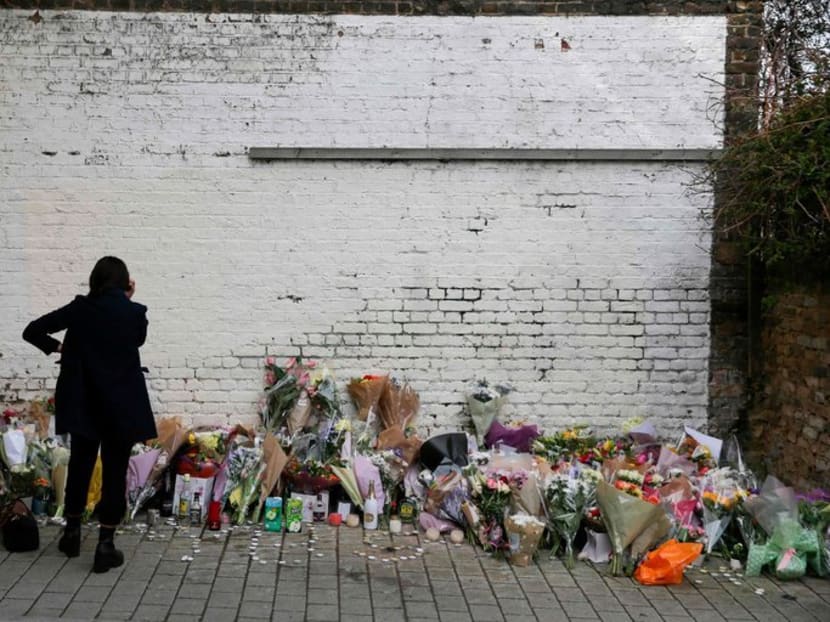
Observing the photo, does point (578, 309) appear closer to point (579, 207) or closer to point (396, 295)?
point (579, 207)

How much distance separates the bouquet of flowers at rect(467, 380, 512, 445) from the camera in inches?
290

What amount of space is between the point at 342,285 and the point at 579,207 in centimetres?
199

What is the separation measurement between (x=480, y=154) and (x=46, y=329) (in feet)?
11.7

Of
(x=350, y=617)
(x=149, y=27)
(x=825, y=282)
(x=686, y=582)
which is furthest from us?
(x=149, y=27)

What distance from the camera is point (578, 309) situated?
7531 millimetres

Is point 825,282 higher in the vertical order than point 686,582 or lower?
higher

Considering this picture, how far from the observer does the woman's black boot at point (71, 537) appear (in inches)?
220

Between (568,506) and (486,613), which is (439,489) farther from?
(486,613)

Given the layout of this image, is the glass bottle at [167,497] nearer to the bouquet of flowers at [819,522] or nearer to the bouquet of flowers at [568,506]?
the bouquet of flowers at [568,506]

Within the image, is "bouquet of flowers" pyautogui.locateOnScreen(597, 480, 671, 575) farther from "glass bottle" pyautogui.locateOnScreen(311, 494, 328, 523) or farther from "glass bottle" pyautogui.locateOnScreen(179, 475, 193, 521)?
"glass bottle" pyautogui.locateOnScreen(179, 475, 193, 521)

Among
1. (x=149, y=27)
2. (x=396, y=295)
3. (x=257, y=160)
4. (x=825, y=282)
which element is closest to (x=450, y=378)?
(x=396, y=295)

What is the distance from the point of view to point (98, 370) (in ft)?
17.6

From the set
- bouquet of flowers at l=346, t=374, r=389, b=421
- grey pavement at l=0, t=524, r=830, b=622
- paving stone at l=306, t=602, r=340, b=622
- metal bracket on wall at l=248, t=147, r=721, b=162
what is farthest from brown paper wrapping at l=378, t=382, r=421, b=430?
paving stone at l=306, t=602, r=340, b=622

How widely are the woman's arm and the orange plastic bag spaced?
145 inches
